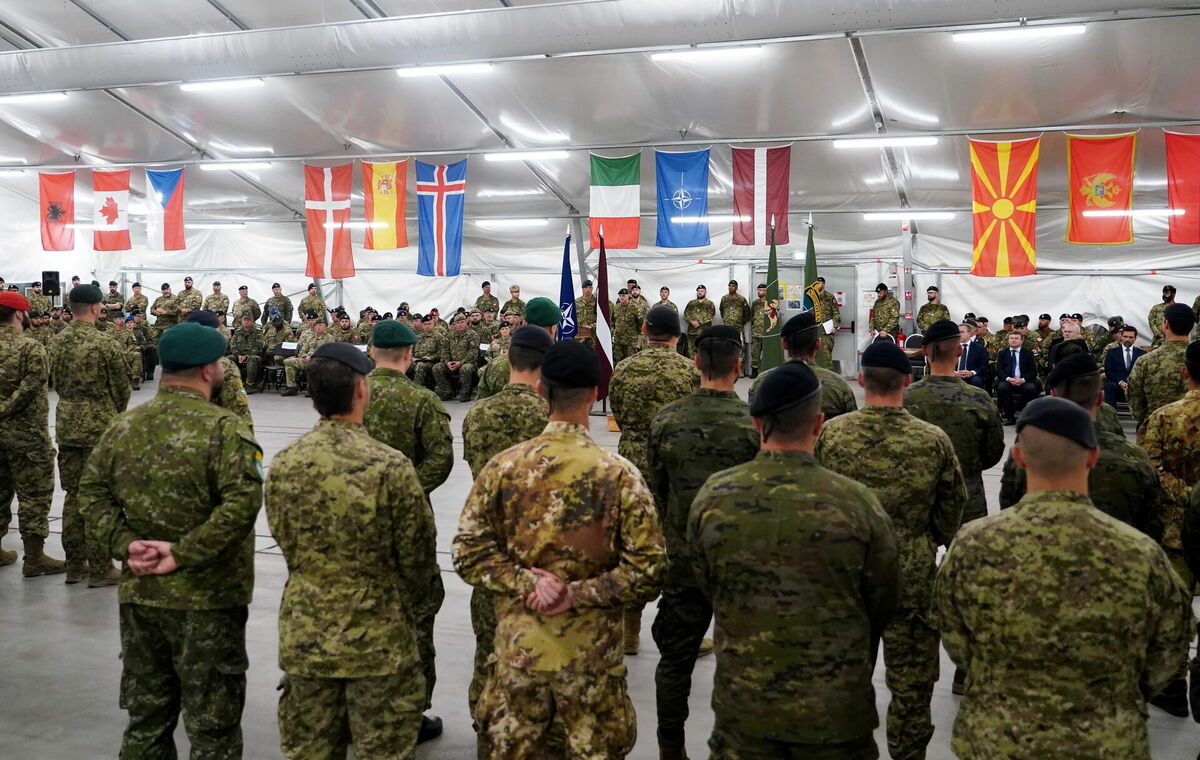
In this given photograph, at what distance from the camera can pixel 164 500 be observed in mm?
2850

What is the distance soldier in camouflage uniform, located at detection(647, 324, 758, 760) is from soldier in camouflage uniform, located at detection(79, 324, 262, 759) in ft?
4.87

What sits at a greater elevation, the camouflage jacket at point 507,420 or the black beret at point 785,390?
the black beret at point 785,390

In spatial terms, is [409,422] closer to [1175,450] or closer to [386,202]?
[1175,450]

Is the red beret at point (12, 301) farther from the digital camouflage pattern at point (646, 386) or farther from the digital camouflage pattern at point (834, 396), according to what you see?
the digital camouflage pattern at point (834, 396)

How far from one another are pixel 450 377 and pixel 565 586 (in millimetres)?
12994

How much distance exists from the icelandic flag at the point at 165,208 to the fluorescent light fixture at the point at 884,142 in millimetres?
10966

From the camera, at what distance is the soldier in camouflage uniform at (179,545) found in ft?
9.34

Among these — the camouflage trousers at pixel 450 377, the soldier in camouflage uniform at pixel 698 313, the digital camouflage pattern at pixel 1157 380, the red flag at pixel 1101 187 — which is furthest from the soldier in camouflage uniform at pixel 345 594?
the soldier in camouflage uniform at pixel 698 313

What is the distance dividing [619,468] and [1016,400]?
36.5ft

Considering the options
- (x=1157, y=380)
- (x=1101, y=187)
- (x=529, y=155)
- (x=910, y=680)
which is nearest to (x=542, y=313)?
(x=910, y=680)

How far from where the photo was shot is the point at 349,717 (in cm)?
269

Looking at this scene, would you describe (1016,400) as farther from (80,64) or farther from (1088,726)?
(80,64)

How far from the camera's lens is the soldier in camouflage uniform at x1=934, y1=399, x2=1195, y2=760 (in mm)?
2086

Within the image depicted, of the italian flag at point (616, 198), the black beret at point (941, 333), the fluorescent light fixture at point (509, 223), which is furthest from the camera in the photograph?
the fluorescent light fixture at point (509, 223)
